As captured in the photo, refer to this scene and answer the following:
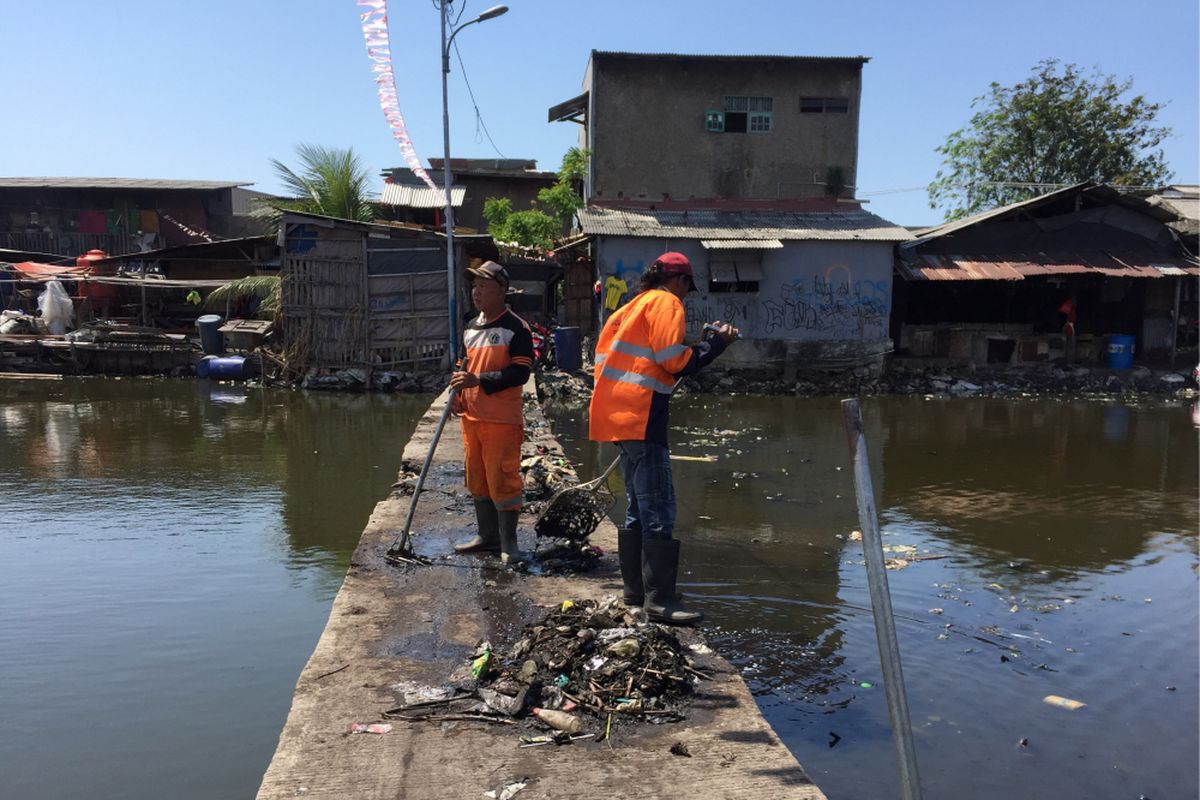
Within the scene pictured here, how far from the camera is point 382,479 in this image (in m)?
8.83

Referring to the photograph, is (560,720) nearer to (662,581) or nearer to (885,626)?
(662,581)

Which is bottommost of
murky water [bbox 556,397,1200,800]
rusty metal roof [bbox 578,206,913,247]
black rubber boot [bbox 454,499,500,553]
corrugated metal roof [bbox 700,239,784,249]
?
murky water [bbox 556,397,1200,800]

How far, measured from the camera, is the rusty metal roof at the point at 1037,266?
17.1 meters

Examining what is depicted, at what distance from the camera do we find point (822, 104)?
61.3ft

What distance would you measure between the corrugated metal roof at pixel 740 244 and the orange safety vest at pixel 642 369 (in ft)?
41.6

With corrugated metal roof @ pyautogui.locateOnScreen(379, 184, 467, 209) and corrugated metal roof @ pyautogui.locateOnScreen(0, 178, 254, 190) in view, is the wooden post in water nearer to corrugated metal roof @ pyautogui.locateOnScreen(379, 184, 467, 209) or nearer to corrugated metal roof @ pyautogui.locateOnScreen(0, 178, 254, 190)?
corrugated metal roof @ pyautogui.locateOnScreen(379, 184, 467, 209)

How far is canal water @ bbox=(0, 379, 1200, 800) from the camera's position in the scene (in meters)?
3.73

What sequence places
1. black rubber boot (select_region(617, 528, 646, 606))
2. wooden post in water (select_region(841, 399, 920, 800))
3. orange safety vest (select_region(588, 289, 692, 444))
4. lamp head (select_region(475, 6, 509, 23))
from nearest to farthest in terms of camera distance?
wooden post in water (select_region(841, 399, 920, 800)), orange safety vest (select_region(588, 289, 692, 444)), black rubber boot (select_region(617, 528, 646, 606)), lamp head (select_region(475, 6, 509, 23))

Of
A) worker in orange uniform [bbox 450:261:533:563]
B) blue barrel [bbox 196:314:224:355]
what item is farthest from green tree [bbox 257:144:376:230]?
worker in orange uniform [bbox 450:261:533:563]

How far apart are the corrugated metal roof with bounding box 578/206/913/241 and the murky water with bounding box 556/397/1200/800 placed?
22.1 feet

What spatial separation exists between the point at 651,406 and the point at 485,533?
156 cm

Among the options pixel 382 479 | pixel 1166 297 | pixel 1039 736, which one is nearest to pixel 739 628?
pixel 1039 736

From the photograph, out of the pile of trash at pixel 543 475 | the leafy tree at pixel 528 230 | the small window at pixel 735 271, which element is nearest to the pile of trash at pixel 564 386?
the small window at pixel 735 271

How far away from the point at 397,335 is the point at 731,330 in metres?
13.6
